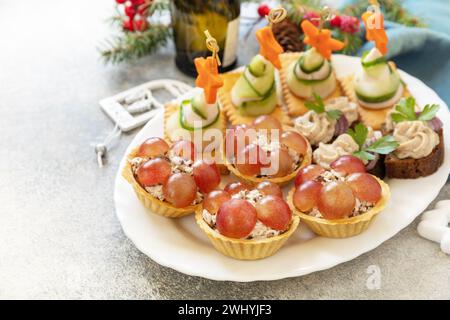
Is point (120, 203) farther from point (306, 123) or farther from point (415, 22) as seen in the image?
point (415, 22)

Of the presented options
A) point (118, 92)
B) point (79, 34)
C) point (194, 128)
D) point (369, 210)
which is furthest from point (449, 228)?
point (79, 34)

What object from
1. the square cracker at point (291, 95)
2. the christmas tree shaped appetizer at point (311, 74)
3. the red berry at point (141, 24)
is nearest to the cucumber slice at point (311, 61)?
the christmas tree shaped appetizer at point (311, 74)

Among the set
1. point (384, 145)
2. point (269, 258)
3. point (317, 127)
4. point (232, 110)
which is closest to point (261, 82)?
point (232, 110)

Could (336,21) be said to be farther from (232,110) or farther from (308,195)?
(308,195)

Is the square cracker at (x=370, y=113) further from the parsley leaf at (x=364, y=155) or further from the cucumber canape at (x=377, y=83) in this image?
the parsley leaf at (x=364, y=155)

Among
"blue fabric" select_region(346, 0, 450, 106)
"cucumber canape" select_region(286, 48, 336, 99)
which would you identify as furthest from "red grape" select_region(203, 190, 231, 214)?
"blue fabric" select_region(346, 0, 450, 106)

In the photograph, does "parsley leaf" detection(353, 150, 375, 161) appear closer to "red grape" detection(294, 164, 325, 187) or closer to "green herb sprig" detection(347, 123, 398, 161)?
"green herb sprig" detection(347, 123, 398, 161)
